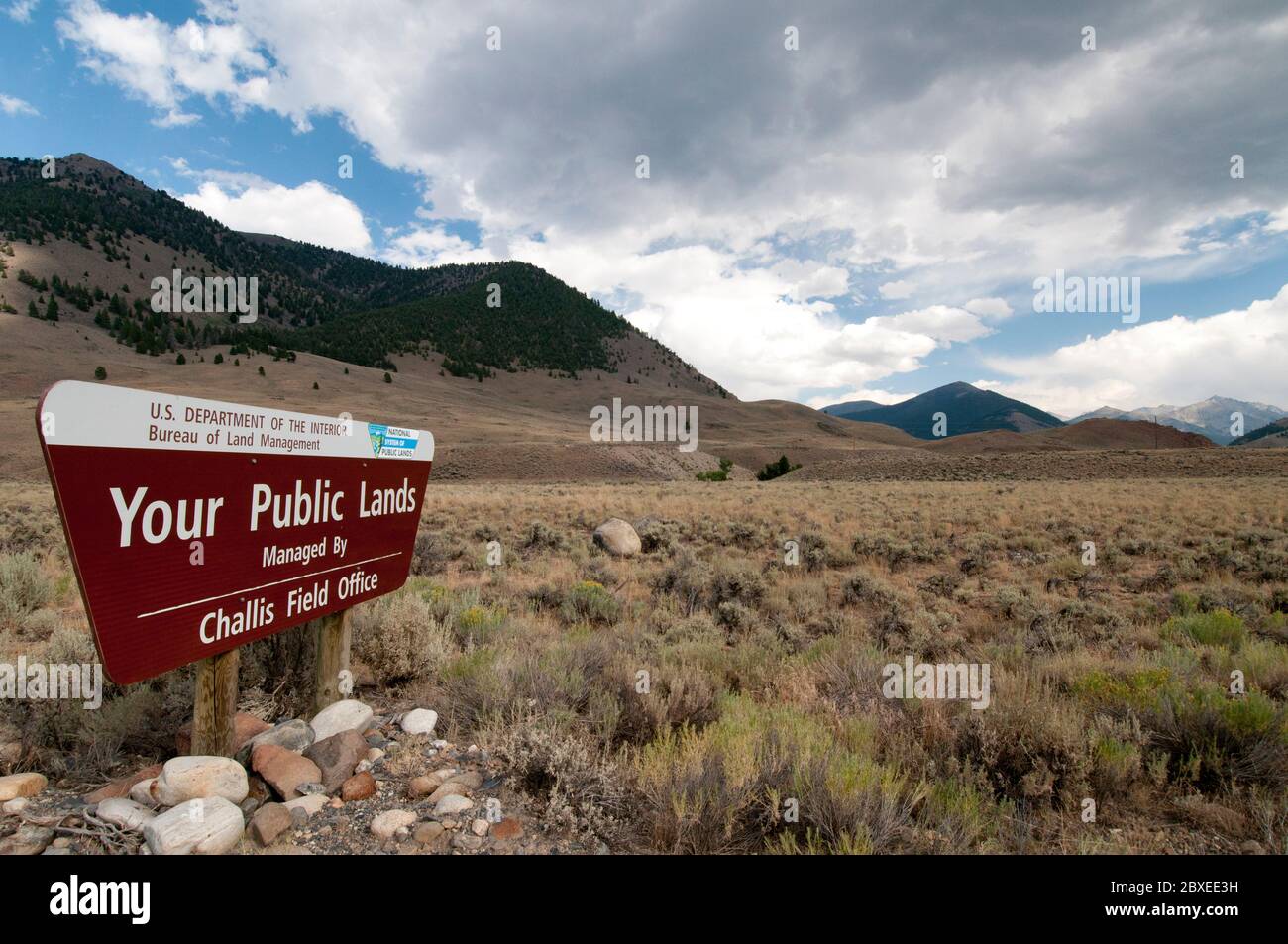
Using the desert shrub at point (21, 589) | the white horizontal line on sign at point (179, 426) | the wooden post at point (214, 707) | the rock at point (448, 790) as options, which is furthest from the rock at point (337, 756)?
the desert shrub at point (21, 589)

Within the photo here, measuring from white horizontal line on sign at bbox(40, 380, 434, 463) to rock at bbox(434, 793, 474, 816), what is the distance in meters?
2.16

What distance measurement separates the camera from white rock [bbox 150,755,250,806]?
2.86m

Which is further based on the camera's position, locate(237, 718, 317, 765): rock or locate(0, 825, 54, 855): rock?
locate(237, 718, 317, 765): rock

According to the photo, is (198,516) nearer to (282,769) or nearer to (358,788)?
(282,769)

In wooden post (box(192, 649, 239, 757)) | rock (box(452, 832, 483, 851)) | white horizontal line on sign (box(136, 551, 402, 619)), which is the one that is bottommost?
rock (box(452, 832, 483, 851))

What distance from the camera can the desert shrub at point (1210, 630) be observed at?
6.41m

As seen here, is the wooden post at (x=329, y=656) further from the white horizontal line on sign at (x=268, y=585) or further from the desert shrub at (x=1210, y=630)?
the desert shrub at (x=1210, y=630)

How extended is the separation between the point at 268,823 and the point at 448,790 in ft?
2.66

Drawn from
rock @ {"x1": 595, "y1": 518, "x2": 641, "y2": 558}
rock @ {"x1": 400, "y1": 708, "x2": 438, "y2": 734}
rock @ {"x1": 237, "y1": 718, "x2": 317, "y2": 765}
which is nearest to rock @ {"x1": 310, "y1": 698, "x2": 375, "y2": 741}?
rock @ {"x1": 237, "y1": 718, "x2": 317, "y2": 765}

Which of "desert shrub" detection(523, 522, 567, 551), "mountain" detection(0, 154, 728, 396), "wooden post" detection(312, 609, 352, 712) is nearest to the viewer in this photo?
"wooden post" detection(312, 609, 352, 712)

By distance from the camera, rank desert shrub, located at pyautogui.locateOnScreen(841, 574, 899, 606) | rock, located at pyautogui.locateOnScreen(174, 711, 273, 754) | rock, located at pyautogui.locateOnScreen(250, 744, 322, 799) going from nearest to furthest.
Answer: rock, located at pyautogui.locateOnScreen(250, 744, 322, 799) → rock, located at pyautogui.locateOnScreen(174, 711, 273, 754) → desert shrub, located at pyautogui.locateOnScreen(841, 574, 899, 606)

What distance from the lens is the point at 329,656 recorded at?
432 centimetres

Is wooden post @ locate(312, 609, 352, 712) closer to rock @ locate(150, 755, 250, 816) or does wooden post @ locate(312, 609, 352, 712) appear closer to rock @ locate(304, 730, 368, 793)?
rock @ locate(304, 730, 368, 793)

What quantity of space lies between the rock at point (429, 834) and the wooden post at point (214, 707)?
1.35 meters
